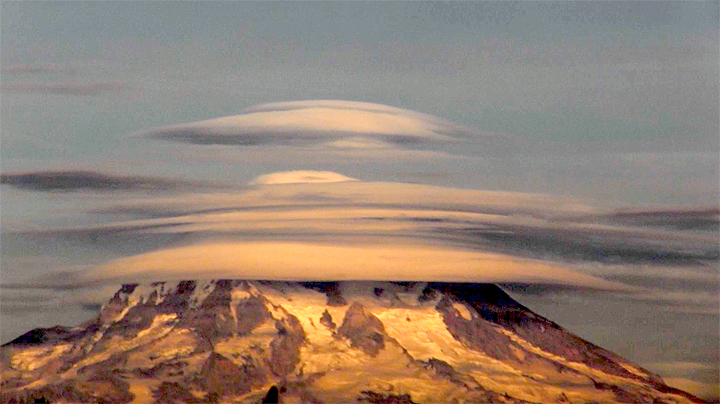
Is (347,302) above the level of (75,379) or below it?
above

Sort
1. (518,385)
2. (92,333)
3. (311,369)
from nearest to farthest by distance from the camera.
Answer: (92,333) < (518,385) < (311,369)

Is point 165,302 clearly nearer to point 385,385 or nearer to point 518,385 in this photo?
point 385,385

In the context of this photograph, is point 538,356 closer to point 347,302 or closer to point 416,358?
point 416,358

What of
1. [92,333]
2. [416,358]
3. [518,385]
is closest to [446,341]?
[416,358]

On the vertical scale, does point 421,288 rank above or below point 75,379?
above

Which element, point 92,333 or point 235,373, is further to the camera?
point 235,373

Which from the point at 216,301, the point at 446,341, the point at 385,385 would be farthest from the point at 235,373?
the point at 446,341

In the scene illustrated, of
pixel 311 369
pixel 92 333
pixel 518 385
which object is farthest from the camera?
pixel 311 369
